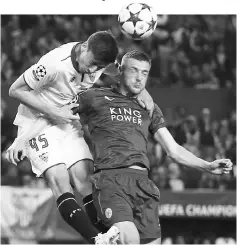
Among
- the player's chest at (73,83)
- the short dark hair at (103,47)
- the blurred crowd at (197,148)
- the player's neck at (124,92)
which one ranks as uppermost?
the short dark hair at (103,47)

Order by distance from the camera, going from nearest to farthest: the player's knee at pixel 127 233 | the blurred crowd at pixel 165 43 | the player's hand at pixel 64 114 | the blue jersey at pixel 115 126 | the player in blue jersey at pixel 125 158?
the player's knee at pixel 127 233 → the player in blue jersey at pixel 125 158 → the blue jersey at pixel 115 126 → the player's hand at pixel 64 114 → the blurred crowd at pixel 165 43

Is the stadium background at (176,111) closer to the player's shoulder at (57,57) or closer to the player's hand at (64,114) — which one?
the player's hand at (64,114)

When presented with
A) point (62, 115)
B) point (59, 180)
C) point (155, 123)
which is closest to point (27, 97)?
point (62, 115)

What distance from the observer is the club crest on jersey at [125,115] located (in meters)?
6.74

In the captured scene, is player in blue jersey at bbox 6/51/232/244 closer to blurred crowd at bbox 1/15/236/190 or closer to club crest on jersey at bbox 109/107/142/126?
club crest on jersey at bbox 109/107/142/126

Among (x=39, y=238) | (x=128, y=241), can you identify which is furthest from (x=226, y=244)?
(x=128, y=241)

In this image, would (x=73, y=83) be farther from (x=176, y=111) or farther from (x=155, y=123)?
(x=176, y=111)

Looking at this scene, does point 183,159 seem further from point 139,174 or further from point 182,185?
point 182,185

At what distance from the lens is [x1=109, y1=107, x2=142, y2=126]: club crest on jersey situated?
22.1 ft

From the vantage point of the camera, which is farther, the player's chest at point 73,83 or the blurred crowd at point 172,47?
the blurred crowd at point 172,47

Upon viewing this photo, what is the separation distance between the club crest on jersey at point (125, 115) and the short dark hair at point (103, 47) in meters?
0.49

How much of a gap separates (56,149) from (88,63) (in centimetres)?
98

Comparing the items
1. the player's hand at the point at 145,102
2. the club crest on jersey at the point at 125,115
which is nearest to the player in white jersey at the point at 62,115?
the club crest on jersey at the point at 125,115

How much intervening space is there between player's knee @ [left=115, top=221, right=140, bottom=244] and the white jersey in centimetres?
155
